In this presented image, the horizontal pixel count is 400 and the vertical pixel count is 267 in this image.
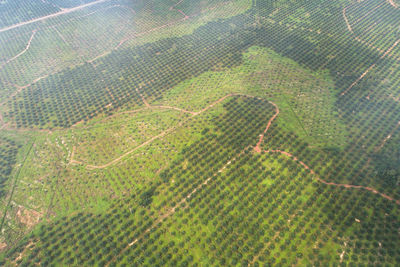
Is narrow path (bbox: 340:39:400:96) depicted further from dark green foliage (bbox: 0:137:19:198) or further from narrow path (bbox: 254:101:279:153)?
dark green foliage (bbox: 0:137:19:198)

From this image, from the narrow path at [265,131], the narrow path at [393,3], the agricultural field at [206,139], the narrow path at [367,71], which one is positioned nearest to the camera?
the agricultural field at [206,139]

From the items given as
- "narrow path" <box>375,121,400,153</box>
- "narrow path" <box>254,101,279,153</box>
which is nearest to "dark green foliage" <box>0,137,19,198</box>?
"narrow path" <box>254,101,279,153</box>

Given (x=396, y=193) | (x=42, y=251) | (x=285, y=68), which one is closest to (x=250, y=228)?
(x=396, y=193)

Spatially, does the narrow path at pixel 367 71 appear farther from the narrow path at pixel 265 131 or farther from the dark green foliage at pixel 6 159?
the dark green foliage at pixel 6 159

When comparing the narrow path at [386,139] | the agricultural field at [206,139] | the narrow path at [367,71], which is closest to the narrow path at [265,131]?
the agricultural field at [206,139]

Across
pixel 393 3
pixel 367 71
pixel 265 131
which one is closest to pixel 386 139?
pixel 367 71

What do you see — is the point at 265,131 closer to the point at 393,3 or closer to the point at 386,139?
the point at 386,139

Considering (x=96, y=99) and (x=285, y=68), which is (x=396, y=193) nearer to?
(x=285, y=68)

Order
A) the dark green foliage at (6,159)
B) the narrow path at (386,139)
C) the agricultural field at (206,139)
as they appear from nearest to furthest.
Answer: the agricultural field at (206,139), the dark green foliage at (6,159), the narrow path at (386,139)
